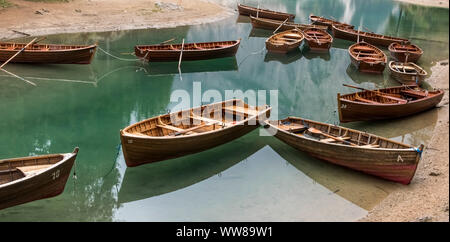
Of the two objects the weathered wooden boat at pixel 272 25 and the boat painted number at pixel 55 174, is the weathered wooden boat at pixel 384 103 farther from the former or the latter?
the weathered wooden boat at pixel 272 25

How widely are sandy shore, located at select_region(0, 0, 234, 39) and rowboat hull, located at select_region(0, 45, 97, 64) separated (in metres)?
5.93

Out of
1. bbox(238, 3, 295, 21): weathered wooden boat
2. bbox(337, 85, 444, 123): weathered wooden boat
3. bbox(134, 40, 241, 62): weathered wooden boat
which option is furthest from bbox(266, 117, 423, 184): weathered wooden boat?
bbox(238, 3, 295, 21): weathered wooden boat

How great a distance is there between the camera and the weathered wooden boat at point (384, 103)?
60.9 ft

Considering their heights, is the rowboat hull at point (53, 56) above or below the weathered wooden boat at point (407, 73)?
above

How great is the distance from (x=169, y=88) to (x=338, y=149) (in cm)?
1160

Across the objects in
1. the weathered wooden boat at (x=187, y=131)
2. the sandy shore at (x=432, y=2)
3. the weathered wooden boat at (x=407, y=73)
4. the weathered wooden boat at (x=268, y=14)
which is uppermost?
the sandy shore at (x=432, y=2)

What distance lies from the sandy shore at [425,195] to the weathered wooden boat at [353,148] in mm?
599

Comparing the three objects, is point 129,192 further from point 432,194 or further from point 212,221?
point 432,194

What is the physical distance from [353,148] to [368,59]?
14754 mm

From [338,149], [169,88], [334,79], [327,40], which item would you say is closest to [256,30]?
[327,40]

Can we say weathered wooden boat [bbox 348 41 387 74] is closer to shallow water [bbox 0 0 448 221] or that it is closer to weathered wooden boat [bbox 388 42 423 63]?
shallow water [bbox 0 0 448 221]

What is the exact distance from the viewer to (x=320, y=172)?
1550 cm

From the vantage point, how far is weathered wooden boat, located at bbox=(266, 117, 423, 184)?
14.2 m

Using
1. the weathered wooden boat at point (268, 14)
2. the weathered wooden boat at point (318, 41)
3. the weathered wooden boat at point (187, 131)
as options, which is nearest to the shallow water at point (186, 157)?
the weathered wooden boat at point (187, 131)
